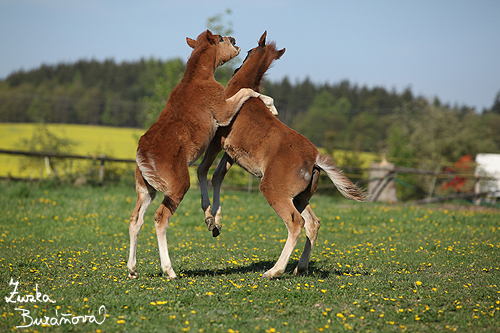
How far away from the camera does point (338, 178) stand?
5.61 metres

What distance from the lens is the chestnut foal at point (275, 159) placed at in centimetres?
537

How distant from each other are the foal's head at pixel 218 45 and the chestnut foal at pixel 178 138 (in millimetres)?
18

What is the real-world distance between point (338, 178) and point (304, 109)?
69606 mm

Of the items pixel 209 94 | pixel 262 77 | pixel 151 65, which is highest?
pixel 151 65

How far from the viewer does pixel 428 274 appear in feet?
20.2

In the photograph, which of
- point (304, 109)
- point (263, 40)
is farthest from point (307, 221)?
point (304, 109)

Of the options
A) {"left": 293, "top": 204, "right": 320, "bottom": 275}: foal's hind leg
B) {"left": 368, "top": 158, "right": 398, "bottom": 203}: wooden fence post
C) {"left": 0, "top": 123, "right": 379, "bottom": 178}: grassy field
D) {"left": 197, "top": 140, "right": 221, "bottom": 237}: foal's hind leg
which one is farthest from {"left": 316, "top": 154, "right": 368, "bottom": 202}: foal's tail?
{"left": 0, "top": 123, "right": 379, "bottom": 178}: grassy field

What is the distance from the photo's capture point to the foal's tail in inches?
220

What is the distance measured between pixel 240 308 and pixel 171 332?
35.6 inches

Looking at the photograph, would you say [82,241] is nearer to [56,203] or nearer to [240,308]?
[56,203]

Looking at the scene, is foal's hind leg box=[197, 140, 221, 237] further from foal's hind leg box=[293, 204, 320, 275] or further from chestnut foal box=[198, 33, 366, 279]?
foal's hind leg box=[293, 204, 320, 275]

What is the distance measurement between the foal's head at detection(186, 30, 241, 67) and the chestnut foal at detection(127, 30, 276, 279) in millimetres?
18

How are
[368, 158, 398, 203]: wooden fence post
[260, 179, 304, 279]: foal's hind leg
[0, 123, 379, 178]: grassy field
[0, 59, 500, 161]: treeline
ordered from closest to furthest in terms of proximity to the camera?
[260, 179, 304, 279]: foal's hind leg
[368, 158, 398, 203]: wooden fence post
[0, 59, 500, 161]: treeline
[0, 123, 379, 178]: grassy field

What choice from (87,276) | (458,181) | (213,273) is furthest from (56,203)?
(458,181)
